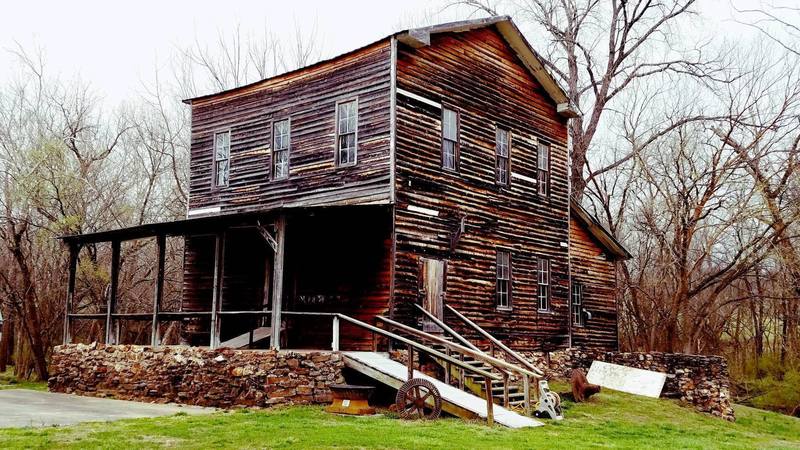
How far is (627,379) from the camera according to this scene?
71.5 feet

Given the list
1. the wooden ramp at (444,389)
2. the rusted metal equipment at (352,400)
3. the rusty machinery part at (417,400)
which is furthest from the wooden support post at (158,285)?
the rusty machinery part at (417,400)

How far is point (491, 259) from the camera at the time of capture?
19.6m

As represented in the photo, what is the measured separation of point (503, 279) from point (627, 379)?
16.4 ft

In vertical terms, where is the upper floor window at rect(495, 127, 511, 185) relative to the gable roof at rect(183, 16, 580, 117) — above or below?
below

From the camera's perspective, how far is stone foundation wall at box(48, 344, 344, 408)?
14.6 m

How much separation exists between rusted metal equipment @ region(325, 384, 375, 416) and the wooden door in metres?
3.91

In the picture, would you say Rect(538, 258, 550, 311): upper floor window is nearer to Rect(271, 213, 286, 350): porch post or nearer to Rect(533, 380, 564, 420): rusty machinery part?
Rect(533, 380, 564, 420): rusty machinery part

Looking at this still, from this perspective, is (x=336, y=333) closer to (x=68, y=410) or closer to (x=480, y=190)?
(x=68, y=410)

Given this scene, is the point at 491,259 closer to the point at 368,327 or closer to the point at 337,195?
the point at 337,195

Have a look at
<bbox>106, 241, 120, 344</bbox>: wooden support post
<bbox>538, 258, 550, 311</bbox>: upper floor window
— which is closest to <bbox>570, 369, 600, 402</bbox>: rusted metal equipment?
<bbox>538, 258, 550, 311</bbox>: upper floor window

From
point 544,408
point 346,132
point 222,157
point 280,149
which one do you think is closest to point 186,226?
point 280,149

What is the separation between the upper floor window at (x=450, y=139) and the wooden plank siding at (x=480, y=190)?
211 mm

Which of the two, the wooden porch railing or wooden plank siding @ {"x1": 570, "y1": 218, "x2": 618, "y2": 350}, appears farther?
wooden plank siding @ {"x1": 570, "y1": 218, "x2": 618, "y2": 350}

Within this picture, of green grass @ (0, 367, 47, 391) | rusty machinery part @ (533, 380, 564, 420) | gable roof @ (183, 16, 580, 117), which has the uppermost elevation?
gable roof @ (183, 16, 580, 117)
